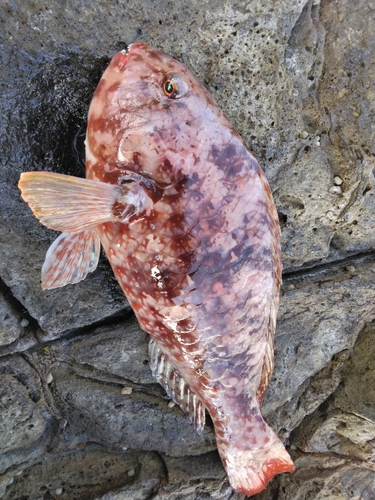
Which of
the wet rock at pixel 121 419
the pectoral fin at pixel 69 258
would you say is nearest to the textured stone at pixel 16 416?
the wet rock at pixel 121 419

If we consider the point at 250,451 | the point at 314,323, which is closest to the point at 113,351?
the point at 250,451

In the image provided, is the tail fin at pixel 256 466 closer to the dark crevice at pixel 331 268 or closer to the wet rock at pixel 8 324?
the dark crevice at pixel 331 268

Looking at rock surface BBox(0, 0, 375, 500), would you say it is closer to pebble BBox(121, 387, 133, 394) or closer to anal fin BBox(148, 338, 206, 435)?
pebble BBox(121, 387, 133, 394)

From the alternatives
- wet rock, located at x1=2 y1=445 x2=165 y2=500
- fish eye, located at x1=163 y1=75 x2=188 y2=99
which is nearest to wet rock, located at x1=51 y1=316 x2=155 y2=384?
wet rock, located at x1=2 y1=445 x2=165 y2=500

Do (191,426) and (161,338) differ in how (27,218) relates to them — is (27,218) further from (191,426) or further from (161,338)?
(191,426)

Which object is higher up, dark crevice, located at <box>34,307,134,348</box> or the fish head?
the fish head

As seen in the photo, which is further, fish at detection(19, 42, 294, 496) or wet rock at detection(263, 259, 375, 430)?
wet rock at detection(263, 259, 375, 430)

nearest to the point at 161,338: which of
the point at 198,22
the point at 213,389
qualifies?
the point at 213,389
